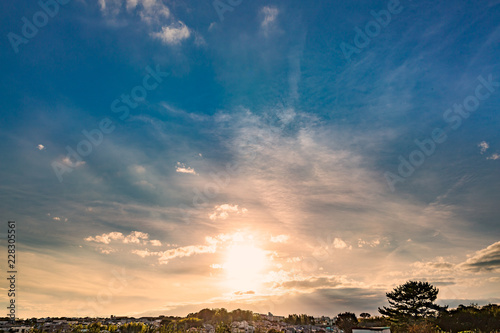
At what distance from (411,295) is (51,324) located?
4260 centimetres

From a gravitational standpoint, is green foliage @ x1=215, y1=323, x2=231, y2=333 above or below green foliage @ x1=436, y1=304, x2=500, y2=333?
above

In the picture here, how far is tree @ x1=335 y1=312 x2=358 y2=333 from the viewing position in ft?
113

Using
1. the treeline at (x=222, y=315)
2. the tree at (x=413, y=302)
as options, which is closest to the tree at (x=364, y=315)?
the tree at (x=413, y=302)

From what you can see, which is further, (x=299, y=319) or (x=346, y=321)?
(x=346, y=321)

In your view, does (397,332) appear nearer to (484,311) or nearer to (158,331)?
(484,311)

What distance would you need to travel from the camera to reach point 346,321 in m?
36.4

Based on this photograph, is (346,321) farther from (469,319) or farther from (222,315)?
(222,315)

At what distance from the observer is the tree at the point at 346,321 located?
3441 centimetres

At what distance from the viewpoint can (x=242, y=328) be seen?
26.7m

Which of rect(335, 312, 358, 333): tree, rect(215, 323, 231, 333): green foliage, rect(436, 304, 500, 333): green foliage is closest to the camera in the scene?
rect(215, 323, 231, 333): green foliage

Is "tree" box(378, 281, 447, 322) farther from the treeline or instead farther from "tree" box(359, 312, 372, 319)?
the treeline

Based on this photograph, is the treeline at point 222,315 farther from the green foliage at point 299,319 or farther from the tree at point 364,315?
the tree at point 364,315

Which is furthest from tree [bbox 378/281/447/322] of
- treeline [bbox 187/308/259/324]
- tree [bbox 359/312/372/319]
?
treeline [bbox 187/308/259/324]

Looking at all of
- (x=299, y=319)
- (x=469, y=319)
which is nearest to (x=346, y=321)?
(x=299, y=319)
